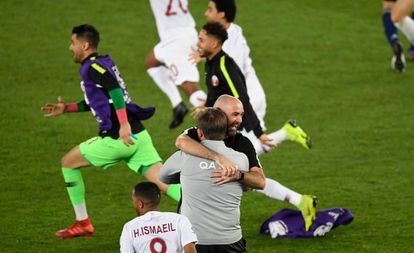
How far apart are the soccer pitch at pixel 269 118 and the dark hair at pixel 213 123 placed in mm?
2822

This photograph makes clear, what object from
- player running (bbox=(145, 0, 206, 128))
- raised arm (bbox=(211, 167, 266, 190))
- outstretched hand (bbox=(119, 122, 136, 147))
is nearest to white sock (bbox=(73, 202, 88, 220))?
outstretched hand (bbox=(119, 122, 136, 147))

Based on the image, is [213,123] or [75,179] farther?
[75,179]

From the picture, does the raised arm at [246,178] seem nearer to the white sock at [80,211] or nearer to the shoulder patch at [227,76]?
the shoulder patch at [227,76]

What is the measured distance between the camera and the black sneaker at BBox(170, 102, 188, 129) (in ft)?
46.2

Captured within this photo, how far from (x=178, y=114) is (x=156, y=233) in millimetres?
7172

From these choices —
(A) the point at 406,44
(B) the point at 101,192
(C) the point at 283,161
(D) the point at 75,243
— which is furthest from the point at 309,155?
(A) the point at 406,44

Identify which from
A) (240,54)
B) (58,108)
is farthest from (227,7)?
(58,108)

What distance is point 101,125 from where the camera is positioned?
10273 millimetres

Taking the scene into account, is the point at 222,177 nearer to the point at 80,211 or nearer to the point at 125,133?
the point at 125,133

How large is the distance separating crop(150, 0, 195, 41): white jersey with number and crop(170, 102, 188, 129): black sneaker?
0.96 meters

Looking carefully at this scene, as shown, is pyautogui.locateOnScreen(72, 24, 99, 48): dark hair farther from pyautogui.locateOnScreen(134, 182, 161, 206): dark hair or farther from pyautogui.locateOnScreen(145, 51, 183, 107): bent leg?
pyautogui.locateOnScreen(145, 51, 183, 107): bent leg

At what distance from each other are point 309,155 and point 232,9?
106 inches

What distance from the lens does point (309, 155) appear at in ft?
44.1

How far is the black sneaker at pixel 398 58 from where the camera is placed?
16438 millimetres
